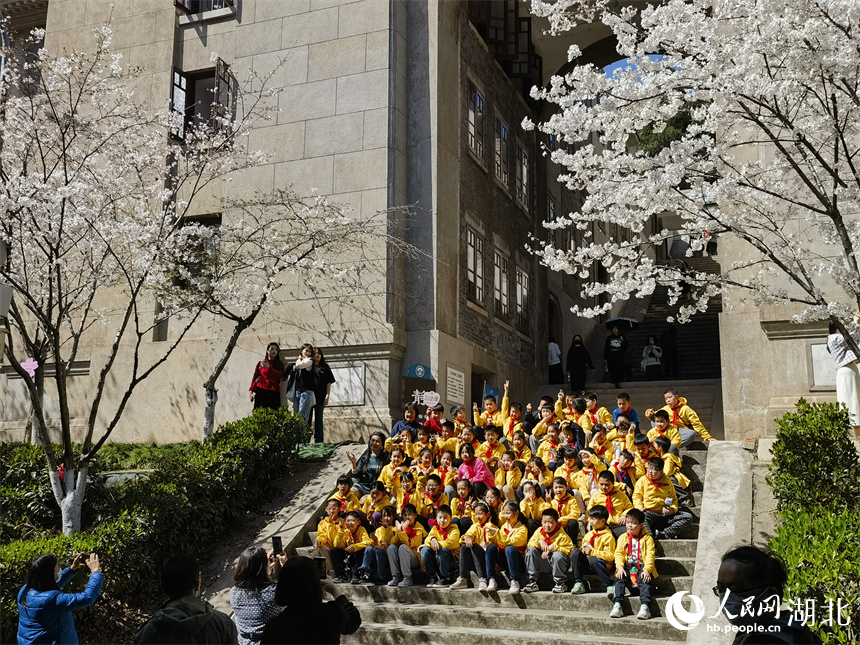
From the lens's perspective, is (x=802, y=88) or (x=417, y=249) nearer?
(x=802, y=88)

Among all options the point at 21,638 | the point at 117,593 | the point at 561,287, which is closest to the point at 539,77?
the point at 561,287

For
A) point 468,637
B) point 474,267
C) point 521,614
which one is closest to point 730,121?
point 521,614

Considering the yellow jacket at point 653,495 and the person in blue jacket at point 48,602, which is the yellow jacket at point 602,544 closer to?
the yellow jacket at point 653,495

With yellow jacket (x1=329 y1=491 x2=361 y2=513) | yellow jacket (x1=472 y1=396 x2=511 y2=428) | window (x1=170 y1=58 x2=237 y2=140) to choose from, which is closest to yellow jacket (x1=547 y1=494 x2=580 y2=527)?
yellow jacket (x1=329 y1=491 x2=361 y2=513)

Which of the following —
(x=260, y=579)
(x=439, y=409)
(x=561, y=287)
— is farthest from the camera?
(x=561, y=287)

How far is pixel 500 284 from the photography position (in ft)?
74.1

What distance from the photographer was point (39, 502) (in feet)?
38.9

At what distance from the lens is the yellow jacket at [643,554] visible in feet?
30.2

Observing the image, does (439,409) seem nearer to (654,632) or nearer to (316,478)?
(316,478)

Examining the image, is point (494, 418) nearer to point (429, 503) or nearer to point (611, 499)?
point (429, 503)

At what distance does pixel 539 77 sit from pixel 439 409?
46.2ft

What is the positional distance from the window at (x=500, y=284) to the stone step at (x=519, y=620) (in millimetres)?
12466

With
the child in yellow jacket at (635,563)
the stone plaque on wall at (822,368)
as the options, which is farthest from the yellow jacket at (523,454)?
the stone plaque on wall at (822,368)

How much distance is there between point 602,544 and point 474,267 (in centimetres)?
1136
